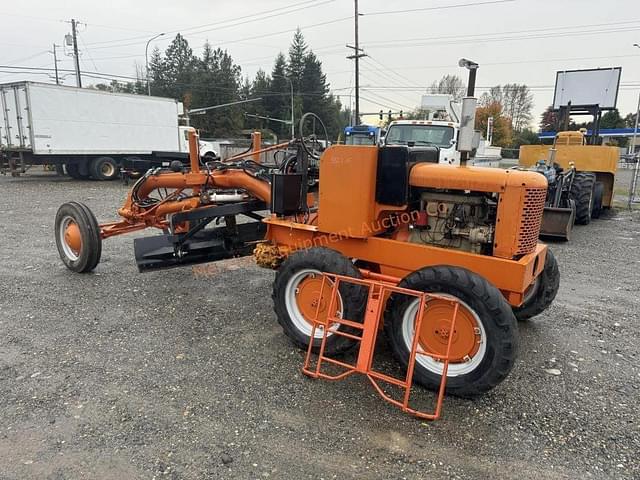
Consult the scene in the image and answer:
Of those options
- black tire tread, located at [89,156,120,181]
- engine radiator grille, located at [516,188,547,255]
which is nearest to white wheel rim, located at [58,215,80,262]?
engine radiator grille, located at [516,188,547,255]

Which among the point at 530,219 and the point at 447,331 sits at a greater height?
the point at 530,219

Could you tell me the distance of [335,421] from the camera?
118 inches

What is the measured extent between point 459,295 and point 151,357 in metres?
2.51

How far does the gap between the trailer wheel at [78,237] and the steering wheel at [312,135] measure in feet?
9.54

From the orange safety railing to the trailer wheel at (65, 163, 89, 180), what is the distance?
17583mm

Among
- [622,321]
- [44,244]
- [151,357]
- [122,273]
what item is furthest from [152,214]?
[622,321]

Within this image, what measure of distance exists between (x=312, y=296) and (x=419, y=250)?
3.16ft

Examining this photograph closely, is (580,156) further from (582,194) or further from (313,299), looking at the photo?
(313,299)

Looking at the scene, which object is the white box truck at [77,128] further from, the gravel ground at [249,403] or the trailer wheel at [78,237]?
the gravel ground at [249,403]

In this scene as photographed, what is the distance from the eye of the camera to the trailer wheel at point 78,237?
223 inches

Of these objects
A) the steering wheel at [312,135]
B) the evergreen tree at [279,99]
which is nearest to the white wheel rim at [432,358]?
the steering wheel at [312,135]

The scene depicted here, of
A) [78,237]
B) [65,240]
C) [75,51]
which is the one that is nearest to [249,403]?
[78,237]

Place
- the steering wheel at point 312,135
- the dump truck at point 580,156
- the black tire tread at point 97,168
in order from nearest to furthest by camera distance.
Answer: the steering wheel at point 312,135
the dump truck at point 580,156
the black tire tread at point 97,168

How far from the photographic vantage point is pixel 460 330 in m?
3.23
